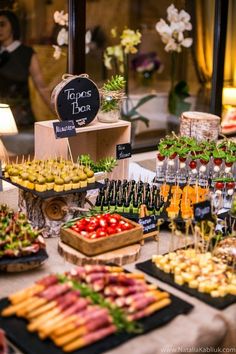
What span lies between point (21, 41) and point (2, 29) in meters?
0.18

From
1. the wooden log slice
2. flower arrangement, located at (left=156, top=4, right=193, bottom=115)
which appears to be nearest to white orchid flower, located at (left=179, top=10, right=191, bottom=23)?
flower arrangement, located at (left=156, top=4, right=193, bottom=115)

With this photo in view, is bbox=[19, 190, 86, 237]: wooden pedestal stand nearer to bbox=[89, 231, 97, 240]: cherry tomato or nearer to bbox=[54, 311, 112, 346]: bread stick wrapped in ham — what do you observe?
bbox=[89, 231, 97, 240]: cherry tomato

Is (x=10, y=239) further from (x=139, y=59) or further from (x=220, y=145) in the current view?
(x=139, y=59)

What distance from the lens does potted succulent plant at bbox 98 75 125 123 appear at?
3092mm

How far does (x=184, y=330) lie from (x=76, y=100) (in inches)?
55.3

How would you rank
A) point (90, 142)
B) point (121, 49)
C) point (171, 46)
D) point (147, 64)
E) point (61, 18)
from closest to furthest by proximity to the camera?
1. point (90, 142)
2. point (61, 18)
3. point (121, 49)
4. point (171, 46)
5. point (147, 64)

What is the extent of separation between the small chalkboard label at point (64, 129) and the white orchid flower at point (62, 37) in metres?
1.35

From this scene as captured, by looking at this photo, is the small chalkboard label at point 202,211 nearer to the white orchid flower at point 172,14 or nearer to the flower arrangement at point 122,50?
the flower arrangement at point 122,50

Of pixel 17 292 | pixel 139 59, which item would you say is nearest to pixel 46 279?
pixel 17 292

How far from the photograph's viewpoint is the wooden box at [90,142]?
2.96 meters

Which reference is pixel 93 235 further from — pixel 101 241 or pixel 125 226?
pixel 125 226

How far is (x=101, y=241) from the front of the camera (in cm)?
236

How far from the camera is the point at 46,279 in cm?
199

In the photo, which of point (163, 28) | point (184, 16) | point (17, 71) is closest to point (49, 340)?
point (17, 71)
